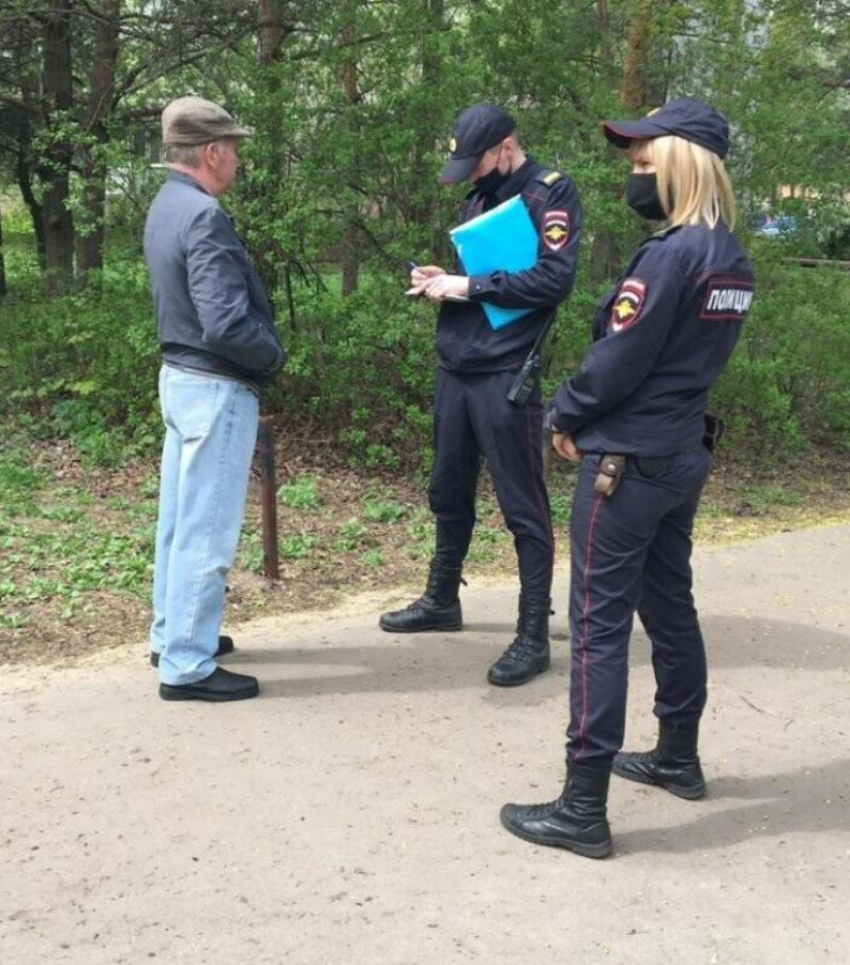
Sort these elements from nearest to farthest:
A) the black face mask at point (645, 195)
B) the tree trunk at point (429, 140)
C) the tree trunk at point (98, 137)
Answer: the black face mask at point (645, 195)
the tree trunk at point (429, 140)
the tree trunk at point (98, 137)

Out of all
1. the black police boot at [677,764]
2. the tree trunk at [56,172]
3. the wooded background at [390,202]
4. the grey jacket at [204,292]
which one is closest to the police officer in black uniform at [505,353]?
the grey jacket at [204,292]

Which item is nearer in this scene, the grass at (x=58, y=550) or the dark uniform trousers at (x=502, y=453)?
the dark uniform trousers at (x=502, y=453)

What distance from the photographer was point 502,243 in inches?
164

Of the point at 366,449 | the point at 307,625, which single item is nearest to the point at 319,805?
the point at 307,625

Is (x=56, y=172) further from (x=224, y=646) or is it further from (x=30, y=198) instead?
(x=30, y=198)

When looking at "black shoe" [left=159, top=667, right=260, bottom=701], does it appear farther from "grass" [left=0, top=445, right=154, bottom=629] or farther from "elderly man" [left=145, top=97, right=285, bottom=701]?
"grass" [left=0, top=445, right=154, bottom=629]

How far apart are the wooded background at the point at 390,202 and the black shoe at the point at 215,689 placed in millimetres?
3188

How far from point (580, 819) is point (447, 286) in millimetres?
1995

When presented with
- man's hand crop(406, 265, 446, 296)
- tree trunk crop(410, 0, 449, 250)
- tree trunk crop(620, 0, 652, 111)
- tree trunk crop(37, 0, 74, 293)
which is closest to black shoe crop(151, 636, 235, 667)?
man's hand crop(406, 265, 446, 296)

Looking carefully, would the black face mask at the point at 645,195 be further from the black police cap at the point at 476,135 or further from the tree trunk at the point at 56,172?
the tree trunk at the point at 56,172

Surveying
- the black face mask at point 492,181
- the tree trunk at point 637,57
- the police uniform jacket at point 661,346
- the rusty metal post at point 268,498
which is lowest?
the rusty metal post at point 268,498

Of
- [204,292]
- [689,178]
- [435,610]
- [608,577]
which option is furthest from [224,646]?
[689,178]

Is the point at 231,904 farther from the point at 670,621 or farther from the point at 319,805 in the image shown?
the point at 670,621

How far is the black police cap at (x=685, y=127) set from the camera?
2943mm
